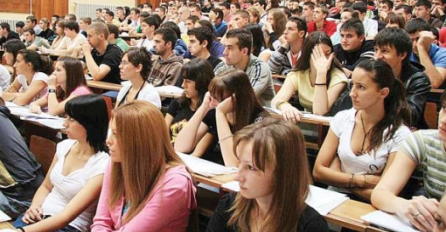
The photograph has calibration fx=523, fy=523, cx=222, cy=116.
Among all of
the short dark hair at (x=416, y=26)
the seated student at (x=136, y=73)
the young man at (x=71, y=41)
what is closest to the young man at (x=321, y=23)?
the short dark hair at (x=416, y=26)

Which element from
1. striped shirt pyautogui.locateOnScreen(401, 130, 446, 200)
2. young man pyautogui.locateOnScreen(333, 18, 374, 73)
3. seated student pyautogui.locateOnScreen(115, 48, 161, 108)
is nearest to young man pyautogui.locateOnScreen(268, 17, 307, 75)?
young man pyautogui.locateOnScreen(333, 18, 374, 73)

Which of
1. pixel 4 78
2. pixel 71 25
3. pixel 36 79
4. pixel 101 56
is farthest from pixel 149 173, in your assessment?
pixel 71 25

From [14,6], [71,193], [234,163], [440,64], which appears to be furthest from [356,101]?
[14,6]

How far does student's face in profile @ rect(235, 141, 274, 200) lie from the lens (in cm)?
153

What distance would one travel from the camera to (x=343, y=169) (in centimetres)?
241

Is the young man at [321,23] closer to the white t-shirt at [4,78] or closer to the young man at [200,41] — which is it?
the young man at [200,41]

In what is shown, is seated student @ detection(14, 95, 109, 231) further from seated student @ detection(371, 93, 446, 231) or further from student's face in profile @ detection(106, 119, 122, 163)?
seated student @ detection(371, 93, 446, 231)

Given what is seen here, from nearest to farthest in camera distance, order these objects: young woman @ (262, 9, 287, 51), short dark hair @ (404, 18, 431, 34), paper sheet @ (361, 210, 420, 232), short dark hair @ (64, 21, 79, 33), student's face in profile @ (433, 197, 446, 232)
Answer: student's face in profile @ (433, 197, 446, 232), paper sheet @ (361, 210, 420, 232), short dark hair @ (404, 18, 431, 34), young woman @ (262, 9, 287, 51), short dark hair @ (64, 21, 79, 33)

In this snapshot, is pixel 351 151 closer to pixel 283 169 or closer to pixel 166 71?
pixel 283 169

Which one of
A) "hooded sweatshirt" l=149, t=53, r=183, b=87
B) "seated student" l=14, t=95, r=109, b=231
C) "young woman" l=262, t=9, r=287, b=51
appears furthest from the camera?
"young woman" l=262, t=9, r=287, b=51

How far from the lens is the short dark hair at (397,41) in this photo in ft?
9.66

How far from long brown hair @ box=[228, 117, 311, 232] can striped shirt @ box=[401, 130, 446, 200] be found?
0.60 meters

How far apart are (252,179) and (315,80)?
6.65 ft

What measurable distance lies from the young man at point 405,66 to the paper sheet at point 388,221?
1251mm
